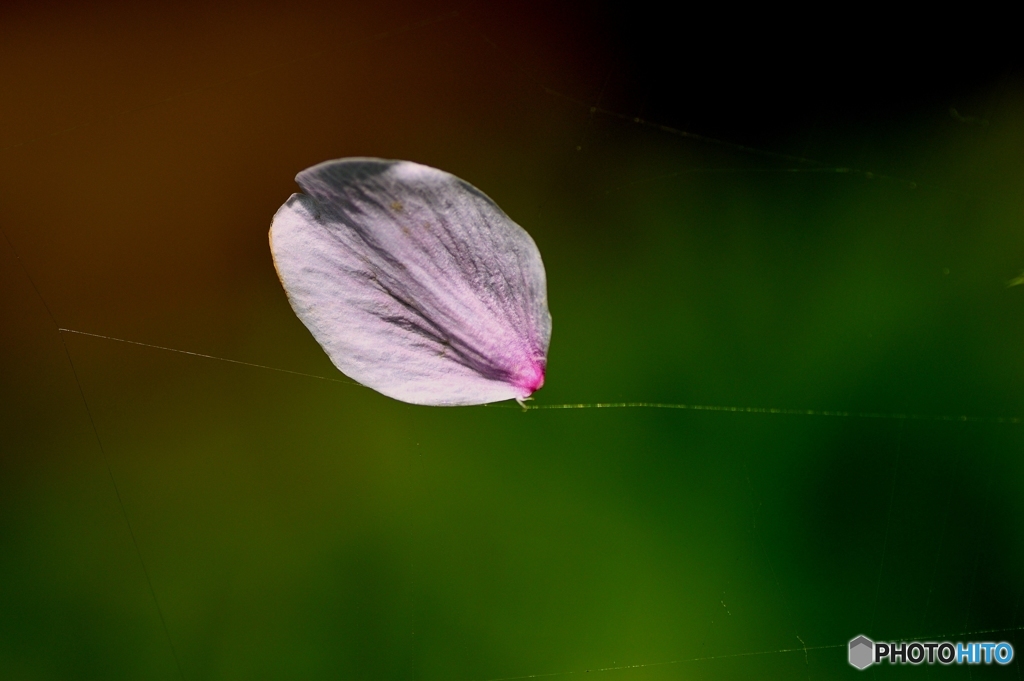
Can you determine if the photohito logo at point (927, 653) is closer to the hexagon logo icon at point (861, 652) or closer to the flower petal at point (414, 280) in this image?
the hexagon logo icon at point (861, 652)

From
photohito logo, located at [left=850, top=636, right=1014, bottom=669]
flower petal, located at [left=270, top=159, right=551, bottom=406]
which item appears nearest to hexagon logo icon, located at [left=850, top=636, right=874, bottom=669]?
photohito logo, located at [left=850, top=636, right=1014, bottom=669]

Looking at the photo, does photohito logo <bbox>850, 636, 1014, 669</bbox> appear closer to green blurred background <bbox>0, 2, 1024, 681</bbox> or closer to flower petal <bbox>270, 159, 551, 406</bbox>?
green blurred background <bbox>0, 2, 1024, 681</bbox>

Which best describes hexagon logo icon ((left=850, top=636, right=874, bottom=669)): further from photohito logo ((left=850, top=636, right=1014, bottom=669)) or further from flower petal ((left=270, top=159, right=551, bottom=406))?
flower petal ((left=270, top=159, right=551, bottom=406))

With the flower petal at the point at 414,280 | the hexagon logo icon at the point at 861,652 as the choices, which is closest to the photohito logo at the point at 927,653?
the hexagon logo icon at the point at 861,652

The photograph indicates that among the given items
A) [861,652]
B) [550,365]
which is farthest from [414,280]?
[861,652]

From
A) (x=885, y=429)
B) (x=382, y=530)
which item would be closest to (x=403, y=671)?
(x=382, y=530)

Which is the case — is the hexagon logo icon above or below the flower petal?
below

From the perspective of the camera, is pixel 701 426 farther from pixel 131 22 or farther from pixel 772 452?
pixel 131 22

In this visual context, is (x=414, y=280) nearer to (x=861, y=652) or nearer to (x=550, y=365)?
(x=550, y=365)
